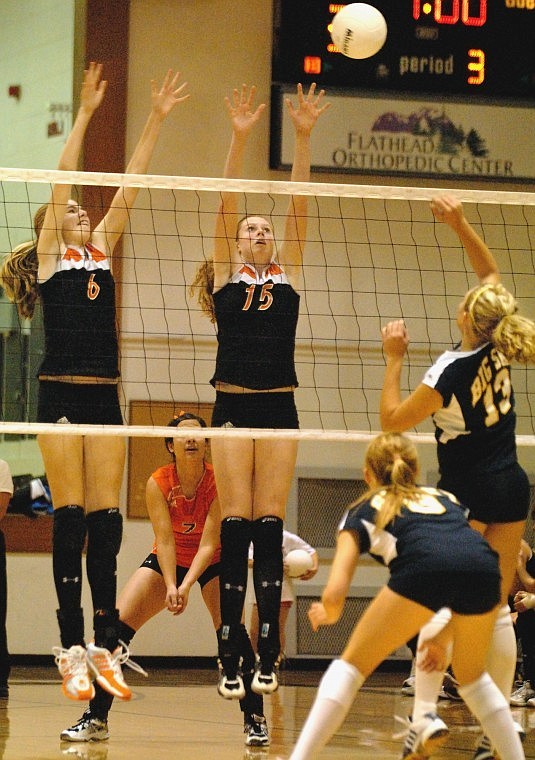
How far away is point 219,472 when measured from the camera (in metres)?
5.50

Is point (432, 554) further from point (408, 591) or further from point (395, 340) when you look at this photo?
point (395, 340)

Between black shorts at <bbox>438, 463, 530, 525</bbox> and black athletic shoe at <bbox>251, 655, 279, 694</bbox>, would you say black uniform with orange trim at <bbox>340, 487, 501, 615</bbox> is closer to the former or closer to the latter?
black shorts at <bbox>438, 463, 530, 525</bbox>

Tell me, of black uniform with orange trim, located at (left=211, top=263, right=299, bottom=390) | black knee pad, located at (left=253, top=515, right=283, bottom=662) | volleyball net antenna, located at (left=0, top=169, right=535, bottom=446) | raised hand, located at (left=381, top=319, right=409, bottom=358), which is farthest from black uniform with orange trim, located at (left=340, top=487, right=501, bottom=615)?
volleyball net antenna, located at (left=0, top=169, right=535, bottom=446)

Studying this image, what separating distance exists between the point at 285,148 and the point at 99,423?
4466 mm

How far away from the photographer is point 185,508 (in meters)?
6.58

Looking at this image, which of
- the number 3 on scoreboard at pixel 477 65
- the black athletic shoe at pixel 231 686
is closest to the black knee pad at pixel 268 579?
the black athletic shoe at pixel 231 686

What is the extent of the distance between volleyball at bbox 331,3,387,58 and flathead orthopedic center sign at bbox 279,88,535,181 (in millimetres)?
2090

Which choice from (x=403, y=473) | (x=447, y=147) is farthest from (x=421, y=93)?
(x=403, y=473)

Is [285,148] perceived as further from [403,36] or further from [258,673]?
[258,673]

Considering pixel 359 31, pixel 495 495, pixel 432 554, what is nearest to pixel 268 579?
pixel 495 495

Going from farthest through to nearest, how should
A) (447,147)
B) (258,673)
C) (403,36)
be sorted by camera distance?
(447,147), (403,36), (258,673)

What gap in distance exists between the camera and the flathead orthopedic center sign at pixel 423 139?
934 centimetres

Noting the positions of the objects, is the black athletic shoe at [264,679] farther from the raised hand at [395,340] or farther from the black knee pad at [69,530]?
the raised hand at [395,340]

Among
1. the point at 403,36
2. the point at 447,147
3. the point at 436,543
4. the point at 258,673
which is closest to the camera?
the point at 436,543
